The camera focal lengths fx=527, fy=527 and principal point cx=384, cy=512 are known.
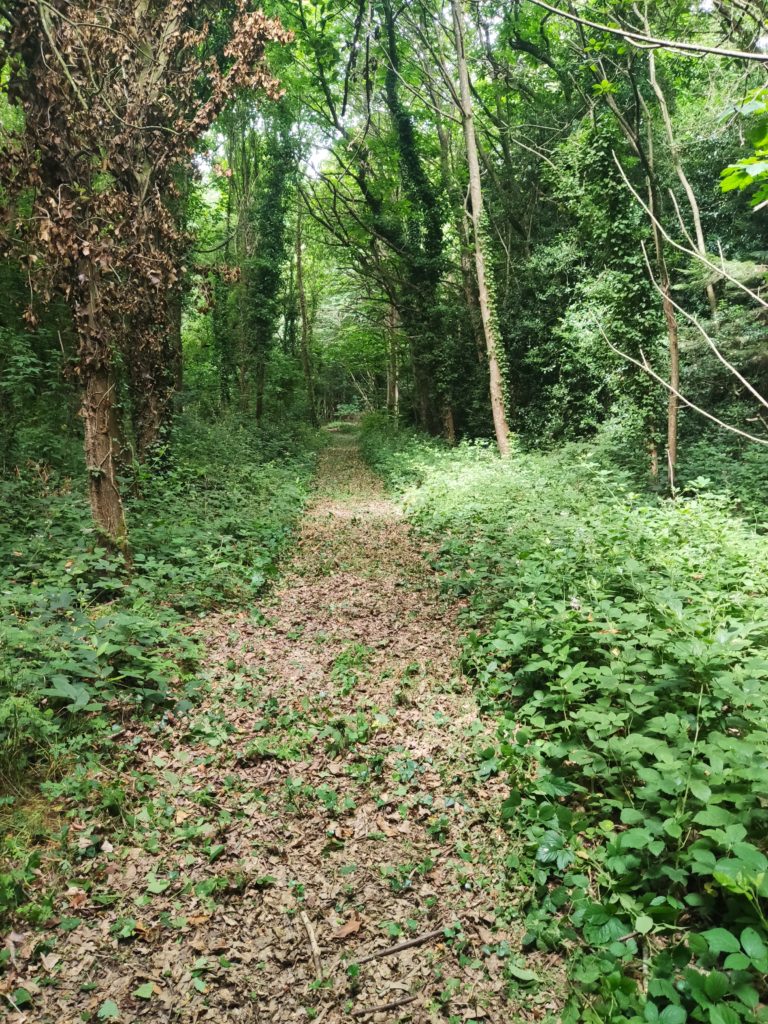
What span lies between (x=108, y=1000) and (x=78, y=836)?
0.98m

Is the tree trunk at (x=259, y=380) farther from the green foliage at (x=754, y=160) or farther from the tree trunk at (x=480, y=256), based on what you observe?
the green foliage at (x=754, y=160)

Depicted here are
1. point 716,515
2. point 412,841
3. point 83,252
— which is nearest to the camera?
point 412,841

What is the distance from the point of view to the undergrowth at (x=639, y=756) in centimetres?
231

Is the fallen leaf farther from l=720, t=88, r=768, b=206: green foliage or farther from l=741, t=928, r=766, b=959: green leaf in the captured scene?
l=720, t=88, r=768, b=206: green foliage

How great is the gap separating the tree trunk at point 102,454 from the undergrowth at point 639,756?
4.40 meters

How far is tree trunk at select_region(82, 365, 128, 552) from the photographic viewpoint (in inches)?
242

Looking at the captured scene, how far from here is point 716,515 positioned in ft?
22.0

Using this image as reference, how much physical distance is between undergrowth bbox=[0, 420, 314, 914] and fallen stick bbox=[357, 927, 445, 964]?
1.91 meters

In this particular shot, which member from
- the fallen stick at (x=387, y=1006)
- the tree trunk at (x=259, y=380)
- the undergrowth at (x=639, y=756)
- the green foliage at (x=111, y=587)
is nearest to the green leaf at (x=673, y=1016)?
the undergrowth at (x=639, y=756)

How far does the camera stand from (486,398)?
64.4 feet

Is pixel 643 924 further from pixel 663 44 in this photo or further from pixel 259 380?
pixel 259 380

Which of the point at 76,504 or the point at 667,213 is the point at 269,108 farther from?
the point at 76,504

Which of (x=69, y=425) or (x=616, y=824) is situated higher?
(x=69, y=425)

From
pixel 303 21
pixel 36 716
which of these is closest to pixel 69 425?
pixel 36 716
